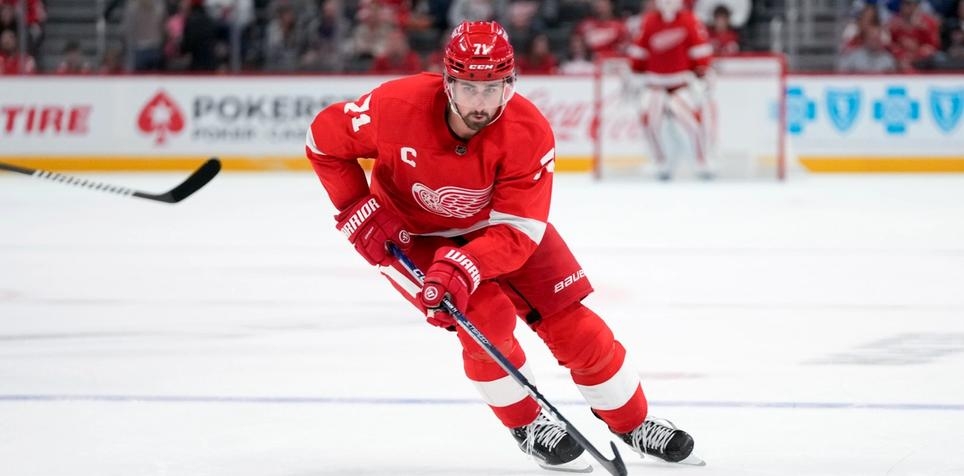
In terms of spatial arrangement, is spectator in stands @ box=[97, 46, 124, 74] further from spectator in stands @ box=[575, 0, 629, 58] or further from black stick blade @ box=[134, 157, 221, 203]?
black stick blade @ box=[134, 157, 221, 203]

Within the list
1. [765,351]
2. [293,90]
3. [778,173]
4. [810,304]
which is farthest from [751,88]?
[765,351]

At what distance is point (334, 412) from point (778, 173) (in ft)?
26.8

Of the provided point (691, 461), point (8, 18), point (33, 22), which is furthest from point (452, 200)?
point (33, 22)

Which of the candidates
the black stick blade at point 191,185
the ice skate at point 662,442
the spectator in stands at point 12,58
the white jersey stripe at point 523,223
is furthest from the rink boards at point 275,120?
the white jersey stripe at point 523,223

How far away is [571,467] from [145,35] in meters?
9.65

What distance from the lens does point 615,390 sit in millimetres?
3061

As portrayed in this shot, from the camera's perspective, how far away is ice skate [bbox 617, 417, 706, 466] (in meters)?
3.02

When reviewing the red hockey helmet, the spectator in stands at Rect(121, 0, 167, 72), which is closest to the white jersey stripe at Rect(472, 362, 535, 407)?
the red hockey helmet

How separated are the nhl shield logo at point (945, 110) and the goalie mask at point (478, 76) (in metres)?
9.01

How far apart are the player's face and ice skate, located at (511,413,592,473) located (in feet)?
2.17

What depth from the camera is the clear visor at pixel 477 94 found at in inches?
112

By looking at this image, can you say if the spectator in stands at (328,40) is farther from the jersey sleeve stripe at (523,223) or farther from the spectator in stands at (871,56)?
the jersey sleeve stripe at (523,223)

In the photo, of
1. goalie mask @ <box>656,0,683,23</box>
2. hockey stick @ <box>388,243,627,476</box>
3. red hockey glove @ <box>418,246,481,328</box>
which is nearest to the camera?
red hockey glove @ <box>418,246,481,328</box>

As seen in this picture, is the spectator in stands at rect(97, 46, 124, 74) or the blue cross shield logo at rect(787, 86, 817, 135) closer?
the blue cross shield logo at rect(787, 86, 817, 135)
